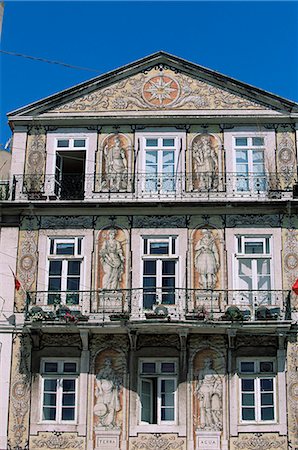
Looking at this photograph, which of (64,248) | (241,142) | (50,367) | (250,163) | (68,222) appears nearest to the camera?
(50,367)

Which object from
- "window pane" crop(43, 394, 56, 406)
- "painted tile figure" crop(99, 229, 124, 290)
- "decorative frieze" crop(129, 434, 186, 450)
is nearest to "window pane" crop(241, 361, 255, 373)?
"decorative frieze" crop(129, 434, 186, 450)

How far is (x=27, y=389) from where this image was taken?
27.5m

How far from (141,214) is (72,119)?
4145 millimetres

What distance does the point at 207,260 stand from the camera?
28.6 m

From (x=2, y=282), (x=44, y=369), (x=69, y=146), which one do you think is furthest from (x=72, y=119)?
(x=44, y=369)

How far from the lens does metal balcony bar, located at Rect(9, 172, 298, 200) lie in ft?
96.3

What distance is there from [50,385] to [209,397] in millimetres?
4829

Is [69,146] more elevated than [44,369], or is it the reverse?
[69,146]

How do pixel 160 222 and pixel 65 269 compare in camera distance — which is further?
pixel 160 222

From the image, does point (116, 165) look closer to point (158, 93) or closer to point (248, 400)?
point (158, 93)

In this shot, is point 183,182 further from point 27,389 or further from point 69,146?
point 27,389

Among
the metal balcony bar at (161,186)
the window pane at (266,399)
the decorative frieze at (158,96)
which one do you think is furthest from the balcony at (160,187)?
the window pane at (266,399)

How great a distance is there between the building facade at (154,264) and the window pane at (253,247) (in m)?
0.07

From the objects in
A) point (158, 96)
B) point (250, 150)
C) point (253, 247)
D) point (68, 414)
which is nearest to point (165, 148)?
point (158, 96)
